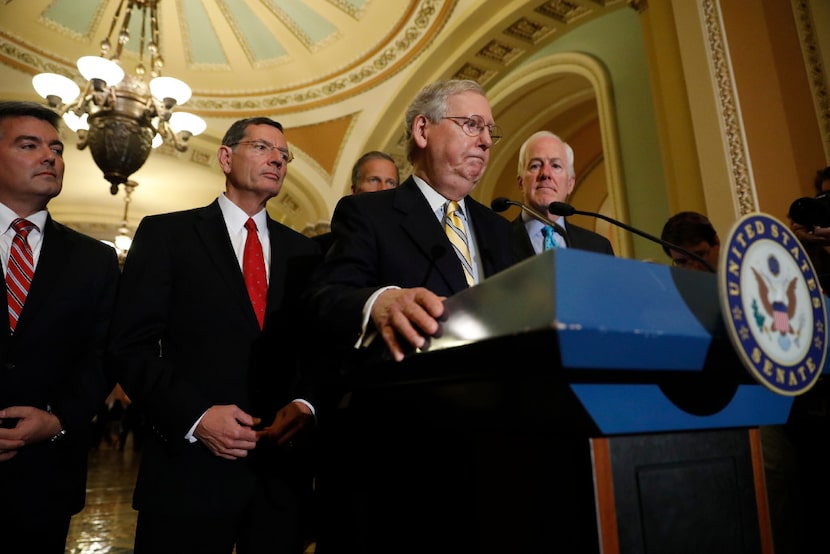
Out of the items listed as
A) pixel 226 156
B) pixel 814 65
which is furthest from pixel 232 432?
pixel 814 65

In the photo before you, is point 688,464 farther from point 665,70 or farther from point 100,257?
point 665,70

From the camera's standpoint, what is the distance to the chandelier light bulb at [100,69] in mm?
4215

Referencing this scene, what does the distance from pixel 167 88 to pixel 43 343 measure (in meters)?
3.77

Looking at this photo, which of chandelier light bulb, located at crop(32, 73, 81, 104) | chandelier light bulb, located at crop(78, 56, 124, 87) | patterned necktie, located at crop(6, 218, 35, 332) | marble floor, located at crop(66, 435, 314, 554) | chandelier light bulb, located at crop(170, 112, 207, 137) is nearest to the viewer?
patterned necktie, located at crop(6, 218, 35, 332)

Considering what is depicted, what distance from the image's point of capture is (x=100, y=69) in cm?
424

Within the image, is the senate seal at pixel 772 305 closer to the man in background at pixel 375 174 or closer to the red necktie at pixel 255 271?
the red necktie at pixel 255 271

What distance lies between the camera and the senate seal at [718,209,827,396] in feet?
1.92

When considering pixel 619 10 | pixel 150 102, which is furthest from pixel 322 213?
pixel 619 10

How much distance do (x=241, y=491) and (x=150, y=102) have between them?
13.9 ft

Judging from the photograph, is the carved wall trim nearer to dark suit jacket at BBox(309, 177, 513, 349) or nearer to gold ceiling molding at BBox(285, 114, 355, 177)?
dark suit jacket at BBox(309, 177, 513, 349)

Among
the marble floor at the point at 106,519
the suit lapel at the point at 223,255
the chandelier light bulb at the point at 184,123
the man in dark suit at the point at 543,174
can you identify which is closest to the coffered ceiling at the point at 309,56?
the chandelier light bulb at the point at 184,123

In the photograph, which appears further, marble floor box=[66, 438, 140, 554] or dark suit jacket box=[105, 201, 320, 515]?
marble floor box=[66, 438, 140, 554]

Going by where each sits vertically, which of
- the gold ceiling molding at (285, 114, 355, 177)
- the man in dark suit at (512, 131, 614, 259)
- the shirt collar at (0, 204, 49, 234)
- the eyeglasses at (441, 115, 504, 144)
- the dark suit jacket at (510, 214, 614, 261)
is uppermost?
the gold ceiling molding at (285, 114, 355, 177)

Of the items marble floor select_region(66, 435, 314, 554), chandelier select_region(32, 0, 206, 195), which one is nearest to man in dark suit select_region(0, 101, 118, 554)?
marble floor select_region(66, 435, 314, 554)
